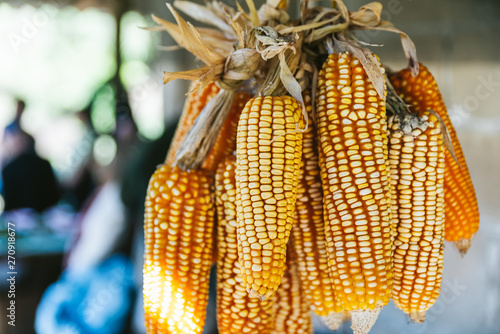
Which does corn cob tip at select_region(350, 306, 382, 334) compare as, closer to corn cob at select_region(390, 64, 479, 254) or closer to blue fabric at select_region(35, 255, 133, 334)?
corn cob at select_region(390, 64, 479, 254)

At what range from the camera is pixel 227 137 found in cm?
88

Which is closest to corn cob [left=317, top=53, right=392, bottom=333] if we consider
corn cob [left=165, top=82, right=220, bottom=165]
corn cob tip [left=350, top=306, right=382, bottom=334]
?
corn cob tip [left=350, top=306, right=382, bottom=334]

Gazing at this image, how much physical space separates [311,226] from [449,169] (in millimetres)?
315

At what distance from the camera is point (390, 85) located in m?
0.76

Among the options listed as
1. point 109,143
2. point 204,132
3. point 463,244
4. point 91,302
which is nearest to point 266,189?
point 204,132

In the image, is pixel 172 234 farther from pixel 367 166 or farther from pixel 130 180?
pixel 130 180

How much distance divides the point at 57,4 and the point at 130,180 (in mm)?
5096

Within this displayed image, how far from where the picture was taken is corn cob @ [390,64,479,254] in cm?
77

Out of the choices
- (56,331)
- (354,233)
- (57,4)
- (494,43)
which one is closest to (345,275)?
(354,233)

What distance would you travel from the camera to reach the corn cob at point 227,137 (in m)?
0.86

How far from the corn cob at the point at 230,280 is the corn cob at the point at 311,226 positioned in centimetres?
12

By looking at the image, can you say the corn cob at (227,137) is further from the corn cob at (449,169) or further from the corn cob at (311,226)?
the corn cob at (449,169)

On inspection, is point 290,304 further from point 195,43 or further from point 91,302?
point 91,302

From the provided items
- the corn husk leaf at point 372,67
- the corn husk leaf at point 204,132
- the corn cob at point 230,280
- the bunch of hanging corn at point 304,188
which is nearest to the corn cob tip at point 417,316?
the bunch of hanging corn at point 304,188
